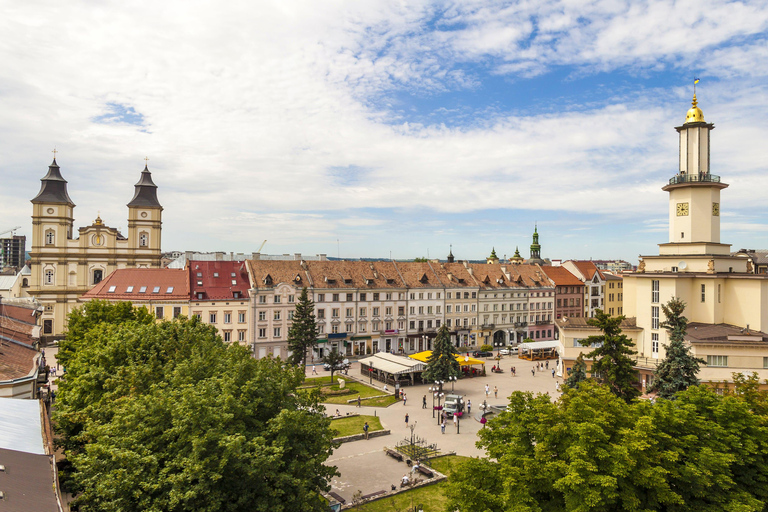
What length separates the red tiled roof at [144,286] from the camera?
57.4 metres

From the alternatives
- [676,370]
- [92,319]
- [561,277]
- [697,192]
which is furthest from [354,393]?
[561,277]

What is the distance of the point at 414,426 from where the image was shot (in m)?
35.1

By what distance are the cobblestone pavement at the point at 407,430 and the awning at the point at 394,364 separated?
1857 mm

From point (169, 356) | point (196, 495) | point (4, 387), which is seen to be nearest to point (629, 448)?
point (196, 495)

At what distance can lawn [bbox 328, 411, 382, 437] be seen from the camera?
33500 mm

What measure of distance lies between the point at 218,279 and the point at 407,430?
119 ft

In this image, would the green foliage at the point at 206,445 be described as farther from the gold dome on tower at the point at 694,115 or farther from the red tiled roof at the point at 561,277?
the red tiled roof at the point at 561,277

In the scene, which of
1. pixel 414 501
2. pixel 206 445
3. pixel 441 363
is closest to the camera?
pixel 206 445

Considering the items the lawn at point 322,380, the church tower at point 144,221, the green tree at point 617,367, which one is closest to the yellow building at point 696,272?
the green tree at point 617,367

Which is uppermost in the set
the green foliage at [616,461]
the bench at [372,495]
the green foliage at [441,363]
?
the green foliage at [616,461]

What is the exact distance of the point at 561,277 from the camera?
3233 inches

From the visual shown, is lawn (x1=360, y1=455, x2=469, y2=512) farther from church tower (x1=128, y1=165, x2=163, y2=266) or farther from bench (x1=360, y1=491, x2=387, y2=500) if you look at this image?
church tower (x1=128, y1=165, x2=163, y2=266)

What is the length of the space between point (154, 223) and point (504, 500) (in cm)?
7703

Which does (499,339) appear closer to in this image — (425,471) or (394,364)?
(394,364)
